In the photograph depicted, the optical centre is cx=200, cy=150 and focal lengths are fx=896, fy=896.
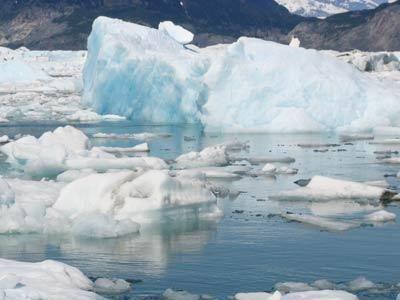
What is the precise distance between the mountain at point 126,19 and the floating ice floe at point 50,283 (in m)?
130

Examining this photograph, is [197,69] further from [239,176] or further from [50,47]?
[50,47]

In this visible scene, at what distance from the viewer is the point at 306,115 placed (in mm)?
26219

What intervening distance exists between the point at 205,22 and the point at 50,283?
502ft

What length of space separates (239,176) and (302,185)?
1699 mm

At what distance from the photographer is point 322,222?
36.6ft

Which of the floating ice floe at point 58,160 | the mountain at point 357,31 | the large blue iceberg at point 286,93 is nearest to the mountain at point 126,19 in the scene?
the mountain at point 357,31

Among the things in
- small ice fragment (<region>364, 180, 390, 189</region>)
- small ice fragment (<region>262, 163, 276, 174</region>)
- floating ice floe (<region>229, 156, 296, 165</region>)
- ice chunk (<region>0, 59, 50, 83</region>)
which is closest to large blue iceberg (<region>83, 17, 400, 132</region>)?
floating ice floe (<region>229, 156, 296, 165</region>)

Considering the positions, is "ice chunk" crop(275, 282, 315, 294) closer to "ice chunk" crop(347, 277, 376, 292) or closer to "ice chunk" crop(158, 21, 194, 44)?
"ice chunk" crop(347, 277, 376, 292)

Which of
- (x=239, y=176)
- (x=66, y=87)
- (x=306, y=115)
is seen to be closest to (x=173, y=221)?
(x=239, y=176)

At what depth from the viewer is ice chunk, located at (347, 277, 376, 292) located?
26.4ft

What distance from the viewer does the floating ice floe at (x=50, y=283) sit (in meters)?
7.16

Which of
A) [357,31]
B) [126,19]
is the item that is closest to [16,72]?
[357,31]

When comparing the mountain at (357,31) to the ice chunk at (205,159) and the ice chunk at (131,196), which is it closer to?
the ice chunk at (205,159)

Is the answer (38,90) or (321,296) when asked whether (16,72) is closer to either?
(38,90)
